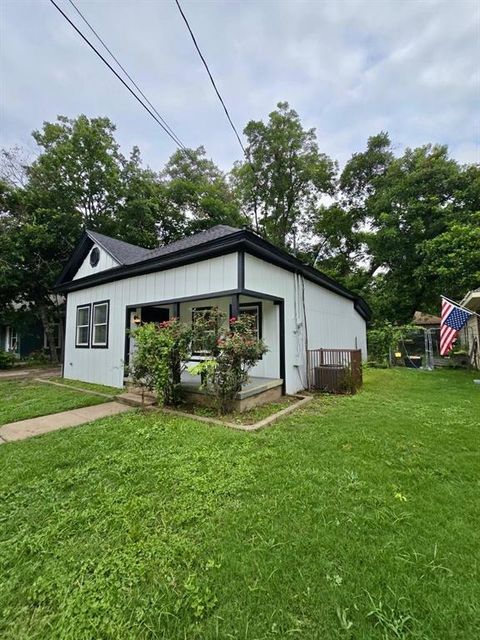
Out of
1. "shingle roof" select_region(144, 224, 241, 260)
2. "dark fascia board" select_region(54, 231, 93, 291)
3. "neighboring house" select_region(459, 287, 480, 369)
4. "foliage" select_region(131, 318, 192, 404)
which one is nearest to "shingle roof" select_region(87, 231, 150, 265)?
"dark fascia board" select_region(54, 231, 93, 291)

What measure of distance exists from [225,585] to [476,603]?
51.5 inches

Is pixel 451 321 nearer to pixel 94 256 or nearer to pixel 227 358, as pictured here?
pixel 227 358

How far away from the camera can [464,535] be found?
191 cm

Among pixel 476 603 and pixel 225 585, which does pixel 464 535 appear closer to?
pixel 476 603

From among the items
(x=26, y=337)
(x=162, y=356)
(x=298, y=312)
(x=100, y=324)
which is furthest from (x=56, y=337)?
(x=298, y=312)

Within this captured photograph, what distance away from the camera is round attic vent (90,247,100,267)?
945cm

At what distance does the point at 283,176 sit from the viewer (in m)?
21.1

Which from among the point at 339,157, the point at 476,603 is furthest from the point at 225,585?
the point at 339,157

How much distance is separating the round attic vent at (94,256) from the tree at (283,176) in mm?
14430

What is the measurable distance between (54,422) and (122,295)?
4222 mm

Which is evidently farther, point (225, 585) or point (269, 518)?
point (269, 518)

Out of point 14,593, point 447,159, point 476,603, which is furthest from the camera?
point 447,159

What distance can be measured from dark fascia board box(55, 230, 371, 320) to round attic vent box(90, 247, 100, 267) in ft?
1.96

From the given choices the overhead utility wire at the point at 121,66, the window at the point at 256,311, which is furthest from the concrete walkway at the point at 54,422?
the overhead utility wire at the point at 121,66
